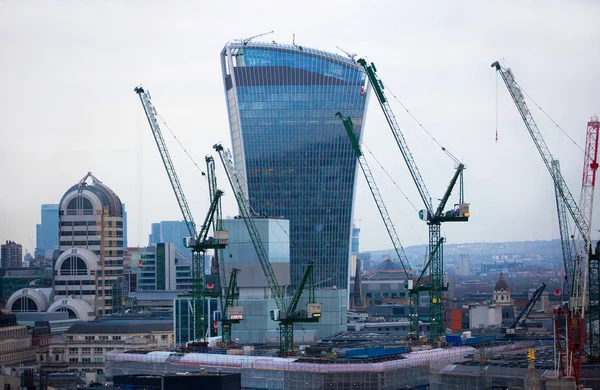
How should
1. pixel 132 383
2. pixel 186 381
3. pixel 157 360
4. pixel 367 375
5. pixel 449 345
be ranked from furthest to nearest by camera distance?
pixel 449 345 < pixel 157 360 < pixel 367 375 < pixel 132 383 < pixel 186 381

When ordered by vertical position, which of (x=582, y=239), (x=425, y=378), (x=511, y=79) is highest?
(x=511, y=79)

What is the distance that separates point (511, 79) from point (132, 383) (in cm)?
7846

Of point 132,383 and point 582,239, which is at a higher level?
point 582,239

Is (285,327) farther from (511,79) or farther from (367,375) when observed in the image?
(511,79)

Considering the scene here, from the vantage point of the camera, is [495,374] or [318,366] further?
[318,366]

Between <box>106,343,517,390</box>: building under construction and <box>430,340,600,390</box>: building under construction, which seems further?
<box>106,343,517,390</box>: building under construction

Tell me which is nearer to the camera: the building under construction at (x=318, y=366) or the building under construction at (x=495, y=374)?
the building under construction at (x=495, y=374)

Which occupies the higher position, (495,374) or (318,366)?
(495,374)

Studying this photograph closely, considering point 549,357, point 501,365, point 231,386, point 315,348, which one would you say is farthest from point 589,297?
point 231,386

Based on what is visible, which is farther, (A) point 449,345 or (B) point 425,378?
(A) point 449,345

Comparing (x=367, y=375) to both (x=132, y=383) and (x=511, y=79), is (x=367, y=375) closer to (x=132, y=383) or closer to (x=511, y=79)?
(x=132, y=383)

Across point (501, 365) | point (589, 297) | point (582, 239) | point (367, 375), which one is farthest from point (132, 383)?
point (582, 239)

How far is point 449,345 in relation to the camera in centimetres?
19488

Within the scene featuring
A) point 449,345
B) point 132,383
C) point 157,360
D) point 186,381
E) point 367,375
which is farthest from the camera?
point 449,345
